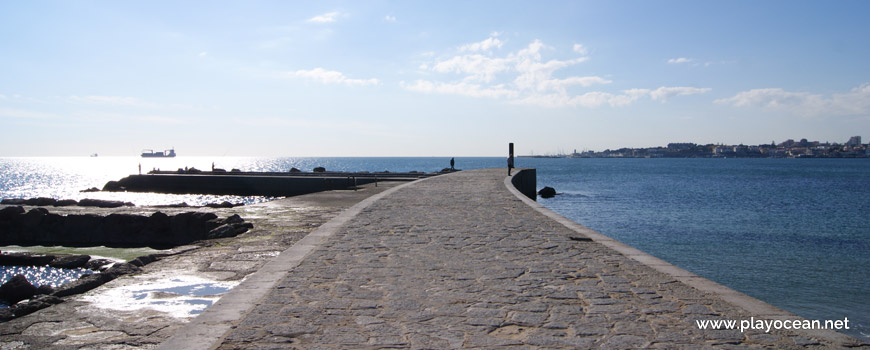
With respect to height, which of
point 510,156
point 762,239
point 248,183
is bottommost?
point 762,239

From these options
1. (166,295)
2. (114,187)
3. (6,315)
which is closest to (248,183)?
(114,187)

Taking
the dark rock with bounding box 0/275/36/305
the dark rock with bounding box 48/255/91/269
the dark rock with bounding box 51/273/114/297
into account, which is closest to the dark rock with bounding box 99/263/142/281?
the dark rock with bounding box 51/273/114/297

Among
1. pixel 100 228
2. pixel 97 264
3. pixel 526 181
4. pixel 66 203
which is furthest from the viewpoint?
pixel 526 181

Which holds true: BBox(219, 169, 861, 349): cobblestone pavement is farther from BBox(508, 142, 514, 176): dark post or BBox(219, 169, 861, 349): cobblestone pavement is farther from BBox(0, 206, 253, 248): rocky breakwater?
BBox(508, 142, 514, 176): dark post

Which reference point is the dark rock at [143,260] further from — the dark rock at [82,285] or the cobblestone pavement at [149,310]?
the dark rock at [82,285]

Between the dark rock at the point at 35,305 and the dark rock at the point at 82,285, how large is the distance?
0.72ft

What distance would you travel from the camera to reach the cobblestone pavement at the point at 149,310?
439 cm

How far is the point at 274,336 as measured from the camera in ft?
12.3

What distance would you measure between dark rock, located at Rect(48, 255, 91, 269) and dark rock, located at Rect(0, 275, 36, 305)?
3.69 metres

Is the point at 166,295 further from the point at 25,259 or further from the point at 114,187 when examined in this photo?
the point at 114,187

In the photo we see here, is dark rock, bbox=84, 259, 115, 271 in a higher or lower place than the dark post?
lower

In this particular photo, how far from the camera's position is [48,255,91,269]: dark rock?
36.1ft

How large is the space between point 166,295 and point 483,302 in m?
3.42

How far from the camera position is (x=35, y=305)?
5.25 meters
